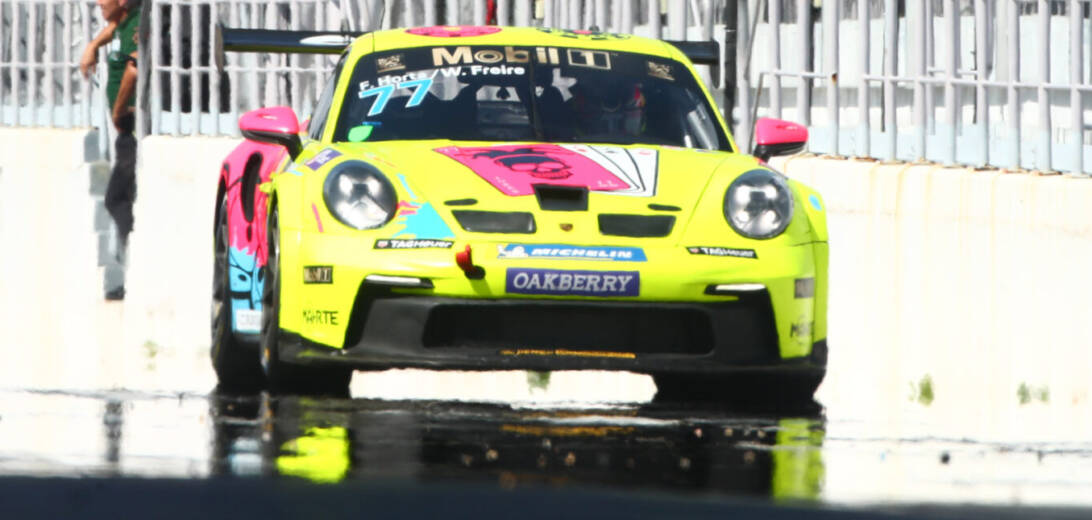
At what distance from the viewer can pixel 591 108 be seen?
29.2 feet

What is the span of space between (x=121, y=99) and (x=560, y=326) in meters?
9.43

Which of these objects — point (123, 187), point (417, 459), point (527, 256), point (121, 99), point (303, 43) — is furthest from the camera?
point (121, 99)

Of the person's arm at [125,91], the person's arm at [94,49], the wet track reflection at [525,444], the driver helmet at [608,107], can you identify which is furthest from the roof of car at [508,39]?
the person's arm at [94,49]

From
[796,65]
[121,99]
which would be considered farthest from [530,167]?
[121,99]

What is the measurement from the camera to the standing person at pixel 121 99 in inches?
642

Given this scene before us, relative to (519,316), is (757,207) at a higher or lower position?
higher

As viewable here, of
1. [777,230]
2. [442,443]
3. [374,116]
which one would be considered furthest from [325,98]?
[442,443]

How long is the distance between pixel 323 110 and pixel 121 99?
7733mm

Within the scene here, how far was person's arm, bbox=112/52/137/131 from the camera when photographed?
16516mm

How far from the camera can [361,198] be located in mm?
7781

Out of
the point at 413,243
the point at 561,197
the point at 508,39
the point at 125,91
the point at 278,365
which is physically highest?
the point at 508,39

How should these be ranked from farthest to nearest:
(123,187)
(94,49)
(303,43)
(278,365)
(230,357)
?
(94,49) → (123,187) → (303,43) → (230,357) → (278,365)

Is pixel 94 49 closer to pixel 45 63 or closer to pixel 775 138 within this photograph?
pixel 45 63

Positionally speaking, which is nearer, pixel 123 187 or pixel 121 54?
pixel 123 187
